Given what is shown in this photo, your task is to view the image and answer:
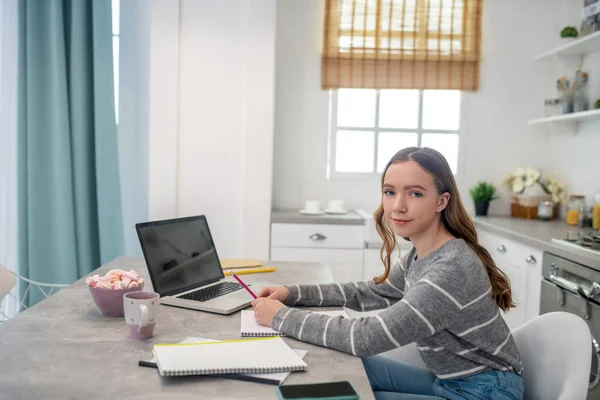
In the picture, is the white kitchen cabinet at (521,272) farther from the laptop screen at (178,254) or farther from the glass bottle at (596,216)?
the laptop screen at (178,254)

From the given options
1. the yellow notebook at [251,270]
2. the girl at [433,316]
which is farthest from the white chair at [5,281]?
the girl at [433,316]

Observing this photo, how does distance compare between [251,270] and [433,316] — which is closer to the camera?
[433,316]

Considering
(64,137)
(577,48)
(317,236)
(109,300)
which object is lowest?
(317,236)

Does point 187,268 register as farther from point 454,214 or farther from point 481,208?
point 481,208

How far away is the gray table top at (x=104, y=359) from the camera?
41.6 inches

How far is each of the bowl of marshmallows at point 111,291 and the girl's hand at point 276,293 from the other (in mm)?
344

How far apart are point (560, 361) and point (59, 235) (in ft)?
9.59

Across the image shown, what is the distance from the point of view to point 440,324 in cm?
132

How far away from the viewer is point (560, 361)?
1393 millimetres

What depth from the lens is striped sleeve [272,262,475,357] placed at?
1.29m

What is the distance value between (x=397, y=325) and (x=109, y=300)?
2.37ft

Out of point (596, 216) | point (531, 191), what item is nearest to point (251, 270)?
point (596, 216)

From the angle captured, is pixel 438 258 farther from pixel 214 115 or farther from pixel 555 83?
pixel 555 83

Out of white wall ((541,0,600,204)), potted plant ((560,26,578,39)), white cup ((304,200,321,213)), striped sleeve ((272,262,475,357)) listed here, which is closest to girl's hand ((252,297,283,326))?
striped sleeve ((272,262,475,357))
